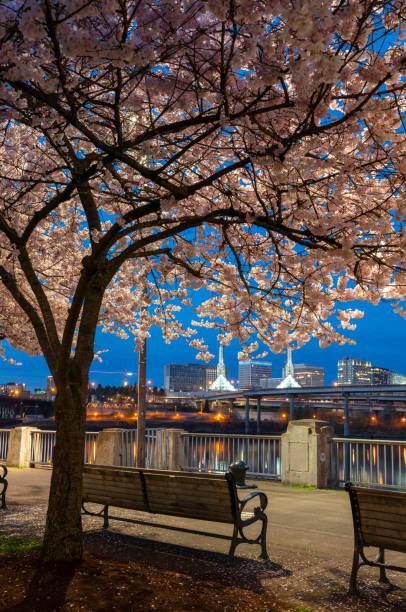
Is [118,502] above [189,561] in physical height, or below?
above

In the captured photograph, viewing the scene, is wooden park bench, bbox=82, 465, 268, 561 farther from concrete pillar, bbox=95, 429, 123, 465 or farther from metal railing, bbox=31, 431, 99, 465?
metal railing, bbox=31, 431, 99, 465

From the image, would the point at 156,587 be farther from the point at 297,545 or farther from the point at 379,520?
the point at 297,545

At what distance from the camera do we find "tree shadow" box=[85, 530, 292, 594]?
5883mm

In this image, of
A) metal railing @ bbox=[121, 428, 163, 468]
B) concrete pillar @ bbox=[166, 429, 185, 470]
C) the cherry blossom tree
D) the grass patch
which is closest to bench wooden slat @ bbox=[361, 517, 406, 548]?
the cherry blossom tree

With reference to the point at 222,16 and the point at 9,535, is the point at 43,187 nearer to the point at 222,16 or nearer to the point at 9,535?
the point at 9,535

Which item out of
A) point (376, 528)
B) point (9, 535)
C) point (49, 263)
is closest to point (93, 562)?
point (9, 535)

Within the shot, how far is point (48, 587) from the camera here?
5.18 meters

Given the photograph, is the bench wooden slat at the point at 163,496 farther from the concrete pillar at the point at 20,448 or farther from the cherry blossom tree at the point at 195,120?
the concrete pillar at the point at 20,448

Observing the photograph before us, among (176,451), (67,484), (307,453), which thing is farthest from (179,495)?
(176,451)

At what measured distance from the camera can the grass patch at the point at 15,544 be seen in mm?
6668

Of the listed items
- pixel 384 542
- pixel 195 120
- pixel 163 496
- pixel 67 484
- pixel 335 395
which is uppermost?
pixel 195 120

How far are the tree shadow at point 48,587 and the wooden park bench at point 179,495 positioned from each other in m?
1.56

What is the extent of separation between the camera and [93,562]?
6.00m

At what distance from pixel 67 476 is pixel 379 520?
333 centimetres
